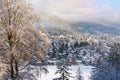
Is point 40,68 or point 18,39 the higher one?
point 18,39

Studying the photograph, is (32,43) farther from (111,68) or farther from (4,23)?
(111,68)

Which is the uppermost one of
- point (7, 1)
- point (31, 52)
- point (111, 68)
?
point (7, 1)

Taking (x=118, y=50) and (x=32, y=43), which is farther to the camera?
(x=118, y=50)

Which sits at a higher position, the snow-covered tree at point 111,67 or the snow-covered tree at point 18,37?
the snow-covered tree at point 18,37

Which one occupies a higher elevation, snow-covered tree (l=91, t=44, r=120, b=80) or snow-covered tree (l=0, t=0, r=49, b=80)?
snow-covered tree (l=0, t=0, r=49, b=80)

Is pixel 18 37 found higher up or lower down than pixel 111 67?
higher up

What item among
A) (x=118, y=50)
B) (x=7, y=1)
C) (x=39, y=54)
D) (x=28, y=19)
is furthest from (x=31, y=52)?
(x=118, y=50)

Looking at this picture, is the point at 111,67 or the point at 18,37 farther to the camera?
the point at 111,67

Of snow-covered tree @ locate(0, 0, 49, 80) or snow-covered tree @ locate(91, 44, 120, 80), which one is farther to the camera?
snow-covered tree @ locate(91, 44, 120, 80)

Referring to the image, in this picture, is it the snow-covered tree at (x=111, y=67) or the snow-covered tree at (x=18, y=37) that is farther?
the snow-covered tree at (x=111, y=67)
